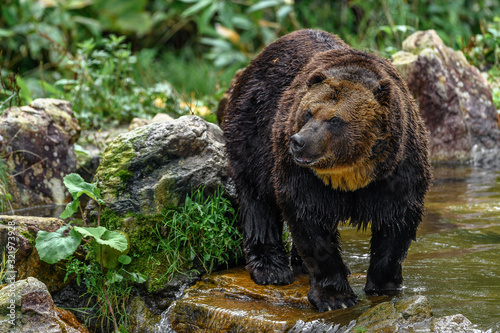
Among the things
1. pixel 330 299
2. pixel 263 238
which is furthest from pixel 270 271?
pixel 330 299

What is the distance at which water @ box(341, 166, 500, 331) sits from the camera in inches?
161

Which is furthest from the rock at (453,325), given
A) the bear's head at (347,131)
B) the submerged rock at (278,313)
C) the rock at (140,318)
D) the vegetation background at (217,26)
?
the vegetation background at (217,26)

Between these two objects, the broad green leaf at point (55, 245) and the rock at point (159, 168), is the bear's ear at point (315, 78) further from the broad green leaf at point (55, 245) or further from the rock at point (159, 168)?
the broad green leaf at point (55, 245)

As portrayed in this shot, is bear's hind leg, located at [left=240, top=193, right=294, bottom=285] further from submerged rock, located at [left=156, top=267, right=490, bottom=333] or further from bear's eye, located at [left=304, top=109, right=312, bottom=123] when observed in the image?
bear's eye, located at [left=304, top=109, right=312, bottom=123]

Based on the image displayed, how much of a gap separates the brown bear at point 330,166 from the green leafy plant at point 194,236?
9.0 inches

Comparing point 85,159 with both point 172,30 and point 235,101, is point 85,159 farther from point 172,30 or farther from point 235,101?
point 172,30

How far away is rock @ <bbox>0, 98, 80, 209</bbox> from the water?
3.40 m

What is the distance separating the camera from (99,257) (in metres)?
4.78

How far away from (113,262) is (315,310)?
1601 mm

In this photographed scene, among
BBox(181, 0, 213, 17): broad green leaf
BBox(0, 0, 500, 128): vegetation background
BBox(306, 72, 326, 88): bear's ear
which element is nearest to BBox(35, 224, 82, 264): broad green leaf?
BBox(306, 72, 326, 88): bear's ear

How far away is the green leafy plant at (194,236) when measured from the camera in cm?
502

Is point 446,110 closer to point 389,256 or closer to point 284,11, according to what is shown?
point 284,11

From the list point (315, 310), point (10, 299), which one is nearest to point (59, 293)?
point (10, 299)

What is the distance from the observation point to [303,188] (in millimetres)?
4234
